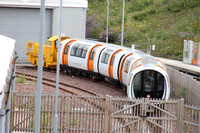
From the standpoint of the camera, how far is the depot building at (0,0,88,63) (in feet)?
129

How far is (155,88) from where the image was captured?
2139cm

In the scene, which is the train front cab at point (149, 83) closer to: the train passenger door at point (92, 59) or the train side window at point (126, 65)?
the train side window at point (126, 65)

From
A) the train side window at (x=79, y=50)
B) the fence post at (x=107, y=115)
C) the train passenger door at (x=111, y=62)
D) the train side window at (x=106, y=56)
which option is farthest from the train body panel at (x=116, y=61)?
the fence post at (x=107, y=115)

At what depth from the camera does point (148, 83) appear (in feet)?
70.2

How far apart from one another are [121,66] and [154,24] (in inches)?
1245

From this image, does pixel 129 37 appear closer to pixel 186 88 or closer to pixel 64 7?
pixel 64 7

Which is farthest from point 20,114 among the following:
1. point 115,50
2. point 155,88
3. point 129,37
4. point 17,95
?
point 129,37

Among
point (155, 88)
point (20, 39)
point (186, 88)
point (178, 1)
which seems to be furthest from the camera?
point (178, 1)

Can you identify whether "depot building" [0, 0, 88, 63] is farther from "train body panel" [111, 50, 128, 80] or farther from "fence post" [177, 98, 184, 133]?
"fence post" [177, 98, 184, 133]

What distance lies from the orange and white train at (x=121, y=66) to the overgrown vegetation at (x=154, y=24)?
47.0ft

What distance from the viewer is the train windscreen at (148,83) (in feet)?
70.0

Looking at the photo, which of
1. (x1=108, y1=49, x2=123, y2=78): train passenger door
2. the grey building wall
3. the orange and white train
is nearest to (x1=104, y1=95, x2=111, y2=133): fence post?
the orange and white train

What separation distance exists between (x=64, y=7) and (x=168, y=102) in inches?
1010

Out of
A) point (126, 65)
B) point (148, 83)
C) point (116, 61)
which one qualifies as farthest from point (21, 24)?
point (148, 83)
